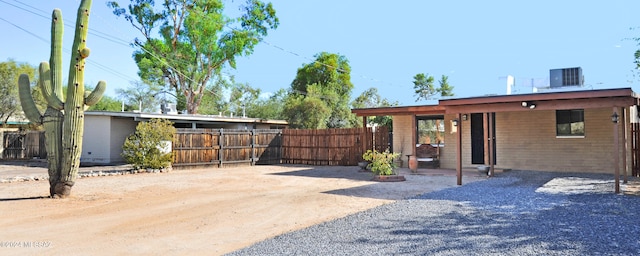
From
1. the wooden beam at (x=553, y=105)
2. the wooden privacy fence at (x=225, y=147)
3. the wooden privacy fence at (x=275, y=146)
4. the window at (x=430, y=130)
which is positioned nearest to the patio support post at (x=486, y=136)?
the window at (x=430, y=130)

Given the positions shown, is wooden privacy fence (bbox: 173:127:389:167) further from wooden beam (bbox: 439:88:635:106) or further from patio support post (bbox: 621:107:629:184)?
patio support post (bbox: 621:107:629:184)

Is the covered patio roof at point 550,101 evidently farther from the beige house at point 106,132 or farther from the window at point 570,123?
the beige house at point 106,132

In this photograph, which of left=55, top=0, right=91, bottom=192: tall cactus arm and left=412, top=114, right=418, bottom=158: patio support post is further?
left=412, top=114, right=418, bottom=158: patio support post

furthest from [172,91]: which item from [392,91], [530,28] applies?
[530,28]

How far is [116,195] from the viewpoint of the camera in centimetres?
943

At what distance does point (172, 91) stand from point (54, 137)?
3236cm

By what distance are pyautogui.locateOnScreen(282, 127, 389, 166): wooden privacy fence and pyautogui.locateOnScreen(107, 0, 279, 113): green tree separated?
579 inches

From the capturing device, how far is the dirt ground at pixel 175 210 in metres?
5.24

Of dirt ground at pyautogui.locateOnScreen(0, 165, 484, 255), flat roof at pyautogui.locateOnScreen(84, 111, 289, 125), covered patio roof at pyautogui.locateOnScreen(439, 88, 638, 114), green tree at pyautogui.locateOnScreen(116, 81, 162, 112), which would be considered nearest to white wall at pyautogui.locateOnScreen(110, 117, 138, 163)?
flat roof at pyautogui.locateOnScreen(84, 111, 289, 125)

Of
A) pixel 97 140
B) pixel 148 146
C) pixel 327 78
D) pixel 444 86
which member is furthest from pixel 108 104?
pixel 444 86

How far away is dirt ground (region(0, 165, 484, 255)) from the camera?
524cm

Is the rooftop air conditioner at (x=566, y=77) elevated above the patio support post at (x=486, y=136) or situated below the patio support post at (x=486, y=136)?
above

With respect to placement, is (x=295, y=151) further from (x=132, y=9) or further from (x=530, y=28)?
(x=530, y=28)

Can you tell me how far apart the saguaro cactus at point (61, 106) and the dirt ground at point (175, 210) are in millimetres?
630
